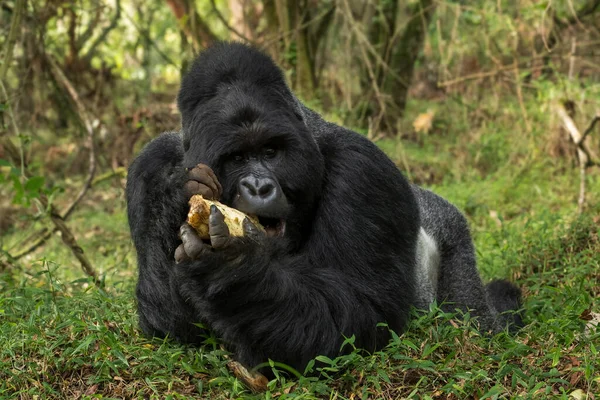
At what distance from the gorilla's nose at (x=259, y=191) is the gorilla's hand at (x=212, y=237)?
167 mm

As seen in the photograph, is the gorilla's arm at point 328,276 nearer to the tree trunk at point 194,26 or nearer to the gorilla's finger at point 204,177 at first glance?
the gorilla's finger at point 204,177

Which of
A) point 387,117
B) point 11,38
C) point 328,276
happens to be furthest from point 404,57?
point 328,276

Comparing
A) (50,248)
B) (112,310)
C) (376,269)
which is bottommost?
(50,248)

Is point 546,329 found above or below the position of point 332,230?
below

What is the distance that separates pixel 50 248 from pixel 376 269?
5.41m

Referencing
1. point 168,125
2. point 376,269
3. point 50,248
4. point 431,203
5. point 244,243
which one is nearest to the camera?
point 244,243

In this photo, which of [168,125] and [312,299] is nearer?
[312,299]

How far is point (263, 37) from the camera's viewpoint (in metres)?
9.77

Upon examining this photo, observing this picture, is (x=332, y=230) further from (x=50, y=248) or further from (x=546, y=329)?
(x=50, y=248)

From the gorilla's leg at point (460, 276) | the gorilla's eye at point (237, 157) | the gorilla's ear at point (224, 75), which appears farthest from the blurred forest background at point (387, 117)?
the gorilla's eye at point (237, 157)

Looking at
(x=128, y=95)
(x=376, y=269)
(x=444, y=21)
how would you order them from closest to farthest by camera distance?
1. (x=376, y=269)
2. (x=444, y=21)
3. (x=128, y=95)

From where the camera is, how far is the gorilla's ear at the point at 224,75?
3.68 meters

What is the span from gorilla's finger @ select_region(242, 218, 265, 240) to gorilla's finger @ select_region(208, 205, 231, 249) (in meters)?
0.12

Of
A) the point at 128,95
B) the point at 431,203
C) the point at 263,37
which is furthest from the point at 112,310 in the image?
the point at 128,95
